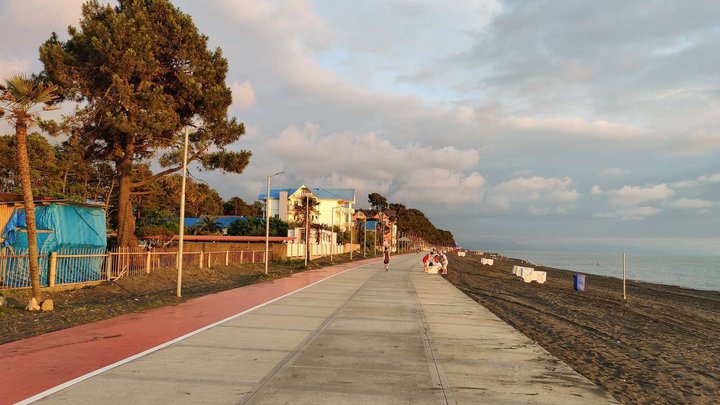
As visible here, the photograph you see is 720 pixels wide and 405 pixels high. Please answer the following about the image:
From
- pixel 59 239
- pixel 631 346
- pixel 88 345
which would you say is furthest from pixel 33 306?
pixel 631 346

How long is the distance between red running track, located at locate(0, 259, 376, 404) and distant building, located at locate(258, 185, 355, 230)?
70046 mm

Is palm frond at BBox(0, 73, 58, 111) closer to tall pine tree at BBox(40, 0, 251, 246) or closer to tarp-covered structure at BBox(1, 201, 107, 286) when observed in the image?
tarp-covered structure at BBox(1, 201, 107, 286)

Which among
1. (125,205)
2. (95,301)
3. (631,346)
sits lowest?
(631,346)

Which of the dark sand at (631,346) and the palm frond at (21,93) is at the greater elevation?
the palm frond at (21,93)

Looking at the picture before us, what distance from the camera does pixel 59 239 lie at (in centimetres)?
1858

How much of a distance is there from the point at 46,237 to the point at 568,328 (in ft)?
58.7

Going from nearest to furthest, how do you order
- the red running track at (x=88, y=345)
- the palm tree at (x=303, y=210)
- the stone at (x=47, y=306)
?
the red running track at (x=88, y=345), the stone at (x=47, y=306), the palm tree at (x=303, y=210)

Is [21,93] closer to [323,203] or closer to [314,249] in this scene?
[314,249]

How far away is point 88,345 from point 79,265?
1127 cm

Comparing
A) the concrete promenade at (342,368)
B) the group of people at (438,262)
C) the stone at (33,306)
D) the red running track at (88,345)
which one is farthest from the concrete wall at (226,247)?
the concrete promenade at (342,368)

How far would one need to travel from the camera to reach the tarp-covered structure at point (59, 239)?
17.0 meters

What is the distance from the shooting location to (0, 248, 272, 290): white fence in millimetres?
16328

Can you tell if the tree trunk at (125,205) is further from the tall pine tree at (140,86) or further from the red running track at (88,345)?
the red running track at (88,345)

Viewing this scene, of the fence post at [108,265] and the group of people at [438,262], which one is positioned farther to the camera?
the group of people at [438,262]
